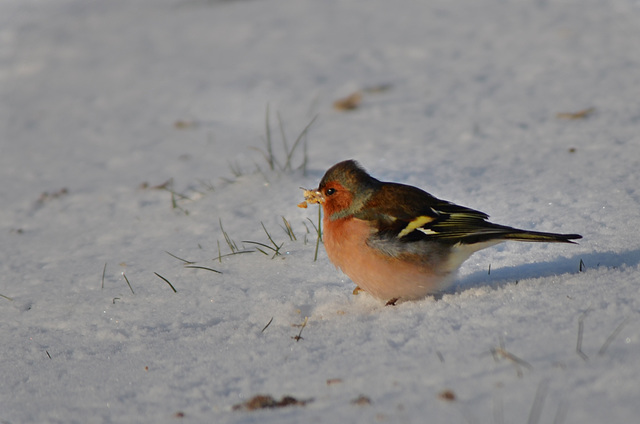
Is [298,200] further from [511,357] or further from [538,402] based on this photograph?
[538,402]

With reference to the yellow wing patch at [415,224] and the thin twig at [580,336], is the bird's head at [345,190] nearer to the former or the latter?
the yellow wing patch at [415,224]

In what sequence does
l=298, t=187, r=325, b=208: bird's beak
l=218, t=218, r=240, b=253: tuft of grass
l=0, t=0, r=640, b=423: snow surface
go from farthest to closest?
l=218, t=218, r=240, b=253: tuft of grass, l=298, t=187, r=325, b=208: bird's beak, l=0, t=0, r=640, b=423: snow surface

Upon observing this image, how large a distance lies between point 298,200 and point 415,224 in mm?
1583

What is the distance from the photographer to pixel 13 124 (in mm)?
7945

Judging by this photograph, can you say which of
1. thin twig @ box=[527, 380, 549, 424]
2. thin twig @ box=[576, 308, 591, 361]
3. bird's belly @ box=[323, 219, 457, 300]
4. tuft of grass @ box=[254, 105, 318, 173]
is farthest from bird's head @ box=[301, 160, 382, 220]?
thin twig @ box=[527, 380, 549, 424]

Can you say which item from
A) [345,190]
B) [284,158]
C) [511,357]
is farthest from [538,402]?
[284,158]

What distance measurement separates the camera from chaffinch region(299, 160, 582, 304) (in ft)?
11.7

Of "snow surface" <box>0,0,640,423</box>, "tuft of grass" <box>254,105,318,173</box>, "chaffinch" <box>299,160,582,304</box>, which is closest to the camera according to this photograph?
"snow surface" <box>0,0,640,423</box>

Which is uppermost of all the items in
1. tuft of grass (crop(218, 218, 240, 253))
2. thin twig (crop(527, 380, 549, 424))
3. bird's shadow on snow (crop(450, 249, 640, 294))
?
thin twig (crop(527, 380, 549, 424))

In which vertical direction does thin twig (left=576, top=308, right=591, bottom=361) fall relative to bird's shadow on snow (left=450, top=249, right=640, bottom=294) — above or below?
above

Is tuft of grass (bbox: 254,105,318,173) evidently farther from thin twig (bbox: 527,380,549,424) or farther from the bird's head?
thin twig (bbox: 527,380,549,424)

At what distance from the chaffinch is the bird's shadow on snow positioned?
0.63ft

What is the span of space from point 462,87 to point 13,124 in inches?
197

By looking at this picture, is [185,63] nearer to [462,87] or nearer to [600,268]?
[462,87]
